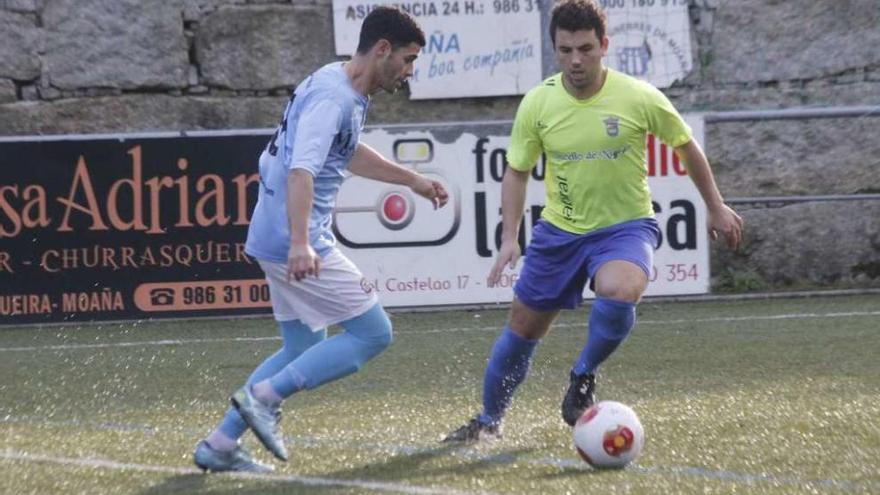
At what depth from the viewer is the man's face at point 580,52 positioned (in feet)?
19.2

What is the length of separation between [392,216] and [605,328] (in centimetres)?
548

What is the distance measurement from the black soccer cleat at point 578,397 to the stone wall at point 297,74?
7.64 m

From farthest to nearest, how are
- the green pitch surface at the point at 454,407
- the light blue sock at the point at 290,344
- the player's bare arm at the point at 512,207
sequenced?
the player's bare arm at the point at 512,207, the light blue sock at the point at 290,344, the green pitch surface at the point at 454,407

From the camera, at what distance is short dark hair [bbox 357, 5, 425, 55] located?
5.30m

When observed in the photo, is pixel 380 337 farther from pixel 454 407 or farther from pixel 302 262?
pixel 454 407

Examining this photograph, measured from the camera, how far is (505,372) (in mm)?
6160

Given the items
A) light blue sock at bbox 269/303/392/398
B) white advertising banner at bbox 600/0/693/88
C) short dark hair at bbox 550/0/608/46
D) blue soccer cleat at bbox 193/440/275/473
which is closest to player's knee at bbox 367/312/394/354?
light blue sock at bbox 269/303/392/398

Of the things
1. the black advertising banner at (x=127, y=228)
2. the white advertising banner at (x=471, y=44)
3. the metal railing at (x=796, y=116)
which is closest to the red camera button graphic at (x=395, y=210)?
the black advertising banner at (x=127, y=228)

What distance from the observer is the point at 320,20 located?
45.5 ft

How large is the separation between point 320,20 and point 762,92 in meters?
3.68

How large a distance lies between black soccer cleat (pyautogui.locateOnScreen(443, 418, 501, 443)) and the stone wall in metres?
7.67

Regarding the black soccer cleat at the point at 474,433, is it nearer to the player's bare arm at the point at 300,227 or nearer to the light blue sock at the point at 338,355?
the light blue sock at the point at 338,355

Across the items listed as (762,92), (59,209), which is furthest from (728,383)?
(762,92)

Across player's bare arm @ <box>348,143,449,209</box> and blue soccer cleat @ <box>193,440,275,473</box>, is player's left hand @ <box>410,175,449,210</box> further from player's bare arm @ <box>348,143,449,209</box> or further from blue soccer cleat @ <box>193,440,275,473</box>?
blue soccer cleat @ <box>193,440,275,473</box>
